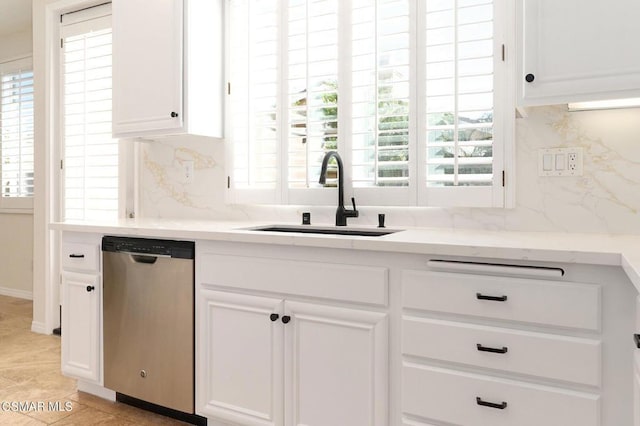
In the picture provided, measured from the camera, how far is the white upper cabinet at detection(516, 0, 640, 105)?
158 cm

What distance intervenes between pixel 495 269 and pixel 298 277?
0.72 meters

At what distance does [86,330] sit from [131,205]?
1.01 metres

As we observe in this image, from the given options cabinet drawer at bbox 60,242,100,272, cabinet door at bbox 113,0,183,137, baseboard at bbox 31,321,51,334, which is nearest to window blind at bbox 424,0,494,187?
cabinet door at bbox 113,0,183,137

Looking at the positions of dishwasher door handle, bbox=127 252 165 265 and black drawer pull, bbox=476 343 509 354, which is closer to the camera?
black drawer pull, bbox=476 343 509 354

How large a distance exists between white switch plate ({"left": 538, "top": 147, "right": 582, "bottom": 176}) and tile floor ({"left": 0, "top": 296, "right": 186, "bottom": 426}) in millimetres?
1990

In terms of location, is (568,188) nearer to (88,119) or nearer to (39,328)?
(88,119)

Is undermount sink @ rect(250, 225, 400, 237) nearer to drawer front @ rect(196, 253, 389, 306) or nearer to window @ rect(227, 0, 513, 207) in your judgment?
window @ rect(227, 0, 513, 207)

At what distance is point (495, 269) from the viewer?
1.53 metres

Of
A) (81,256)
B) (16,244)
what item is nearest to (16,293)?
(16,244)

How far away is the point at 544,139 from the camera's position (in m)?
2.04

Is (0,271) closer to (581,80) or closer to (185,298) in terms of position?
(185,298)

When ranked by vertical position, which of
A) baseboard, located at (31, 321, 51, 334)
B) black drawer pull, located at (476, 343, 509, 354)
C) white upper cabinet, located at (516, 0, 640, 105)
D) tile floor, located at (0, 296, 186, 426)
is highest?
white upper cabinet, located at (516, 0, 640, 105)

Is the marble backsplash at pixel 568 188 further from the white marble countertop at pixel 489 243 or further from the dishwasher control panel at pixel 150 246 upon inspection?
the dishwasher control panel at pixel 150 246

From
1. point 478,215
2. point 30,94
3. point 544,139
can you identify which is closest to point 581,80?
point 544,139
